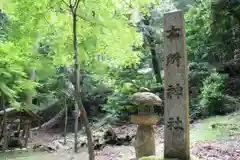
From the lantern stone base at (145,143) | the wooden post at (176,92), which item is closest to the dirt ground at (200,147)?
the lantern stone base at (145,143)

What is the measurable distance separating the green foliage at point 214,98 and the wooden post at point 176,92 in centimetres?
946

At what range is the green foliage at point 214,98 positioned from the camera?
49.8 ft

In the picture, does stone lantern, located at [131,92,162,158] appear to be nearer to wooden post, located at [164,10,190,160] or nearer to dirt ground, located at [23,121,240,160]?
dirt ground, located at [23,121,240,160]

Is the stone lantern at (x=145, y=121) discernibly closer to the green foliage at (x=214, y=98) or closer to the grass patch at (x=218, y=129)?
the grass patch at (x=218, y=129)

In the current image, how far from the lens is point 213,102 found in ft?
50.3

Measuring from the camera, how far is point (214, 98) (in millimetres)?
15195

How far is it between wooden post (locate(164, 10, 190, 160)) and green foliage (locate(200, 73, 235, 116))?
9460 mm

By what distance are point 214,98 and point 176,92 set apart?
31.4ft

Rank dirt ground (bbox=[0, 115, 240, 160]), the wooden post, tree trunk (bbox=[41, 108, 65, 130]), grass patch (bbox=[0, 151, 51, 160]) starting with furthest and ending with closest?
1. tree trunk (bbox=[41, 108, 65, 130])
2. grass patch (bbox=[0, 151, 51, 160])
3. dirt ground (bbox=[0, 115, 240, 160])
4. the wooden post

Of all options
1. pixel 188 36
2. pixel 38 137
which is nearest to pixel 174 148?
pixel 188 36

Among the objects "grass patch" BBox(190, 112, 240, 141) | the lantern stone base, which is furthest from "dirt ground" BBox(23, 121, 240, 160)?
the lantern stone base

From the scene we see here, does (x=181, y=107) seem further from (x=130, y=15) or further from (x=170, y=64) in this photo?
(x=130, y=15)

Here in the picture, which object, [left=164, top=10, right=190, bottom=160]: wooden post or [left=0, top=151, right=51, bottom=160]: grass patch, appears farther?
[left=0, top=151, right=51, bottom=160]: grass patch

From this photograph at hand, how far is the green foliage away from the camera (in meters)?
15.2
